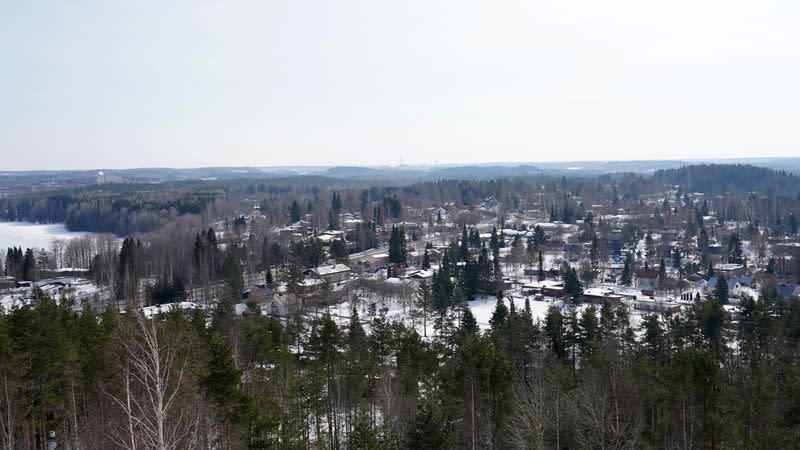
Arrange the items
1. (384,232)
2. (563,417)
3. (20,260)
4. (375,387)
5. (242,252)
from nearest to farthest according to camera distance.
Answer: (563,417), (375,387), (20,260), (242,252), (384,232)

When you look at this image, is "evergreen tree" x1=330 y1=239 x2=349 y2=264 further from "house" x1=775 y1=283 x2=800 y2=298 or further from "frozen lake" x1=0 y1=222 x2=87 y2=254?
"frozen lake" x1=0 y1=222 x2=87 y2=254

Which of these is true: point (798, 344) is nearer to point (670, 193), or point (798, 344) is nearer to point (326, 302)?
point (326, 302)

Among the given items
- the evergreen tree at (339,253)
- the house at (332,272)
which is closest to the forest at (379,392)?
the house at (332,272)

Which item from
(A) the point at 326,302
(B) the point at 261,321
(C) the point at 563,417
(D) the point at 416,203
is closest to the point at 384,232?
(D) the point at 416,203

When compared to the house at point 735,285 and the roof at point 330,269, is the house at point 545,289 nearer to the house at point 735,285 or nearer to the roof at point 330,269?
the house at point 735,285

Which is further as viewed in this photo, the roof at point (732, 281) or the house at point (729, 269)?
the house at point (729, 269)

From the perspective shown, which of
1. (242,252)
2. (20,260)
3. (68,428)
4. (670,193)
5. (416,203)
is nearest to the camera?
(68,428)

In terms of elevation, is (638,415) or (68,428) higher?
(638,415)

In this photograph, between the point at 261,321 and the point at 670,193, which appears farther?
the point at 670,193
